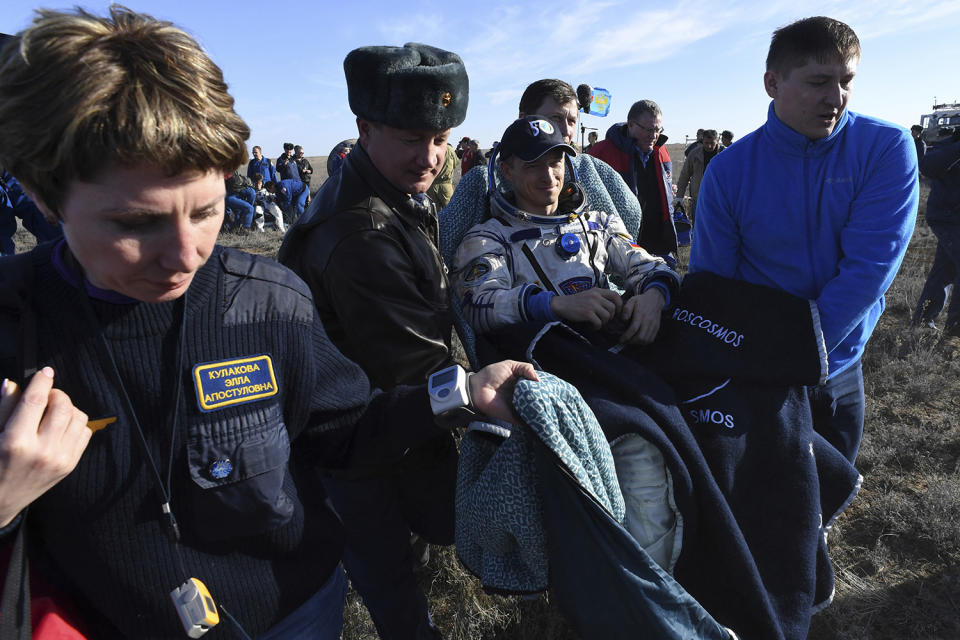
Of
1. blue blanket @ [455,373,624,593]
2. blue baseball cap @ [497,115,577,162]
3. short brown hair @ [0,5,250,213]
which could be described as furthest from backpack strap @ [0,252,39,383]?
blue baseball cap @ [497,115,577,162]

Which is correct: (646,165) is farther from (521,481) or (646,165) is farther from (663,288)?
(521,481)

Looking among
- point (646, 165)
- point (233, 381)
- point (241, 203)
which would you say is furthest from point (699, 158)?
point (241, 203)

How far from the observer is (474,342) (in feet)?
6.70

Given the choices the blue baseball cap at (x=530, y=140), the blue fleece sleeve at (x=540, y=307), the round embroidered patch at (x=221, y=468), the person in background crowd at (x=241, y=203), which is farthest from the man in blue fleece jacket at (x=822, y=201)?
the person in background crowd at (x=241, y=203)

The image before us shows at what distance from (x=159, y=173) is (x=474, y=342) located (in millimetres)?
1285

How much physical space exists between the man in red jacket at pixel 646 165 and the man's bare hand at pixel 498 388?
4303mm

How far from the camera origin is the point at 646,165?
5426 millimetres

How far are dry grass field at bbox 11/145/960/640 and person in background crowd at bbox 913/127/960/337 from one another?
4.29 ft

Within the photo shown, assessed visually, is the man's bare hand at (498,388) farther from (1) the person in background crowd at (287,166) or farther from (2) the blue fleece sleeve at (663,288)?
(1) the person in background crowd at (287,166)

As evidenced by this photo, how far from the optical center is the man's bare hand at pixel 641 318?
5.80 feet

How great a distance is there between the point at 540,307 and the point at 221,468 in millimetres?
1086

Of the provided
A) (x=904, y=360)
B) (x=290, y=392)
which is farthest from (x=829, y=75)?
(x=904, y=360)

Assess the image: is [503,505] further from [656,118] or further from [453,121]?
[656,118]

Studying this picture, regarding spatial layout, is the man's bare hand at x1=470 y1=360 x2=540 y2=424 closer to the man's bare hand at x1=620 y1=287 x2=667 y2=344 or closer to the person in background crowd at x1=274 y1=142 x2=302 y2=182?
the man's bare hand at x1=620 y1=287 x2=667 y2=344
